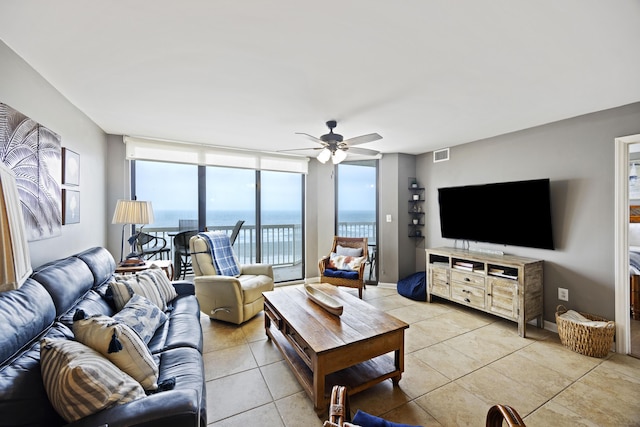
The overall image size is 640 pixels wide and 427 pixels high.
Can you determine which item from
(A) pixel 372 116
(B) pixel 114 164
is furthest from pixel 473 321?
(B) pixel 114 164

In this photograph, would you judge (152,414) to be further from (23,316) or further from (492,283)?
(492,283)

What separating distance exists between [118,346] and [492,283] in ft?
11.5

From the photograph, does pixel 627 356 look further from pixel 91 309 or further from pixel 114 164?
pixel 114 164

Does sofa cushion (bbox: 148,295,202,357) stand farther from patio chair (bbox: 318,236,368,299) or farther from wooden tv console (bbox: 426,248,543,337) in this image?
wooden tv console (bbox: 426,248,543,337)

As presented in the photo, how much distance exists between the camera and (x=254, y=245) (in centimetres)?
464

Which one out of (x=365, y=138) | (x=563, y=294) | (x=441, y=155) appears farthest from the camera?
(x=441, y=155)

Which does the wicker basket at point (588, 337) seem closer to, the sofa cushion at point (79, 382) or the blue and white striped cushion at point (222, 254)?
the sofa cushion at point (79, 382)

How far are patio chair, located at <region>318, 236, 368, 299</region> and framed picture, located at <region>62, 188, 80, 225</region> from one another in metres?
2.93

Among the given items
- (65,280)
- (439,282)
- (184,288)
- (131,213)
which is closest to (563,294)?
(439,282)

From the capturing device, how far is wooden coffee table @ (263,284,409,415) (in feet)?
5.61

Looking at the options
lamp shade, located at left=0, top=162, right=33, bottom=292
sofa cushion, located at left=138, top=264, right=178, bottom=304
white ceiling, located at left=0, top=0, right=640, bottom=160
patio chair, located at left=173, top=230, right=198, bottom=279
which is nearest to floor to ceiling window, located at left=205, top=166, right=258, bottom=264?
patio chair, located at left=173, top=230, right=198, bottom=279

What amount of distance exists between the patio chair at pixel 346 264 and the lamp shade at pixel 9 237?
3466 mm

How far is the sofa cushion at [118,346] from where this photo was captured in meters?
1.26

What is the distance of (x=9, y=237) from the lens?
0.69 m
